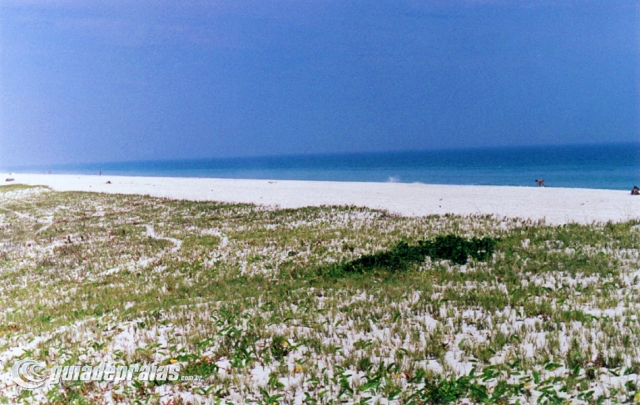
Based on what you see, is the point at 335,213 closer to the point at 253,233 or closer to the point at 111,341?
the point at 253,233

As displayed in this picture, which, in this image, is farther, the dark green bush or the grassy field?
the dark green bush

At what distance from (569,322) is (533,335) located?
909 millimetres

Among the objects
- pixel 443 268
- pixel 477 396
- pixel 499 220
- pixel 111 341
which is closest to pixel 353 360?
pixel 477 396

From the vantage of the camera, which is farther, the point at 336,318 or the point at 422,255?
the point at 422,255

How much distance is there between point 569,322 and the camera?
29.0 feet

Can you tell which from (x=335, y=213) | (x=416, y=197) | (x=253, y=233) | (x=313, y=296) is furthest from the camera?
(x=416, y=197)

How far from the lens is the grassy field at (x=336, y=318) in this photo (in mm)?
7086

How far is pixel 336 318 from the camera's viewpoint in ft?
33.1

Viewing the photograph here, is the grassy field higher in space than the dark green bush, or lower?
lower

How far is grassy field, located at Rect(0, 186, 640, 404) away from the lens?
7.09 meters

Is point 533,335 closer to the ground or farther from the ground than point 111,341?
farther from the ground

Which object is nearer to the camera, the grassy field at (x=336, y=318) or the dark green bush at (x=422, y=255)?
the grassy field at (x=336, y=318)

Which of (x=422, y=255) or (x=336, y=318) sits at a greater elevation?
(x=422, y=255)

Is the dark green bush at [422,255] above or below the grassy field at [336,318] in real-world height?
above
